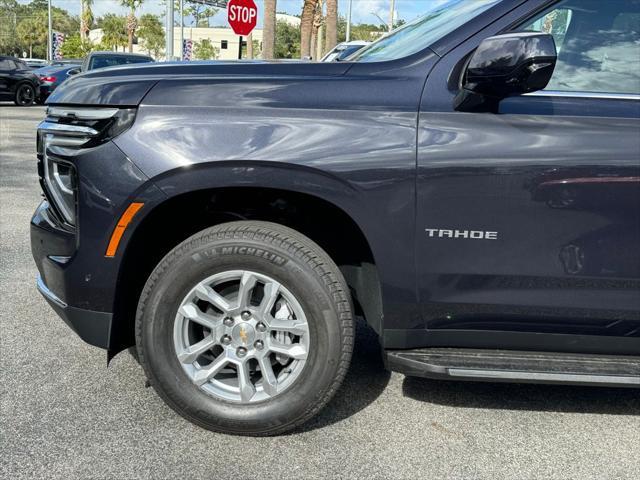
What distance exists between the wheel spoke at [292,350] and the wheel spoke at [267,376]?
58mm

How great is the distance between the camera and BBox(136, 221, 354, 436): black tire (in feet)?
9.14

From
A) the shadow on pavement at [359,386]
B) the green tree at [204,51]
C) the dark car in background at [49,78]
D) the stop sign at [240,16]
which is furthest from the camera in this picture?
the green tree at [204,51]

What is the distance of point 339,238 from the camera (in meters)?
3.12

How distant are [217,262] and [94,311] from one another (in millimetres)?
561

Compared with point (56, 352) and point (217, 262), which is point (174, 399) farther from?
point (56, 352)

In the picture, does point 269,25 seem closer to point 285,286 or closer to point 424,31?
point 424,31

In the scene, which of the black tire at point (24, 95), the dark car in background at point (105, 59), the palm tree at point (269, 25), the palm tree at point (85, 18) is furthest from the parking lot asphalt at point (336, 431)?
the palm tree at point (85, 18)

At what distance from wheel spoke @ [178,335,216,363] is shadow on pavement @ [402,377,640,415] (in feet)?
3.53

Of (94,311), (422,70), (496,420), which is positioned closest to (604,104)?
(422,70)

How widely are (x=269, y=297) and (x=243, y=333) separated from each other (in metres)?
0.20

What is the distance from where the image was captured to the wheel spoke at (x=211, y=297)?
2832 mm

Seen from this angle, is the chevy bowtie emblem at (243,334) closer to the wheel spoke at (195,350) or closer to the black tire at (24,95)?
the wheel spoke at (195,350)

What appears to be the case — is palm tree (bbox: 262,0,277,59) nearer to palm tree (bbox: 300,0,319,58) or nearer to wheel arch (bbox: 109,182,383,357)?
palm tree (bbox: 300,0,319,58)

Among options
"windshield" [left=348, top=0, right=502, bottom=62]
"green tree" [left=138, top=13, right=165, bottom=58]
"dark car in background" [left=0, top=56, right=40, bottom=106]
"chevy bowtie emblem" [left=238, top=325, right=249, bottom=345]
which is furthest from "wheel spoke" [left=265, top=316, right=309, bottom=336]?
"green tree" [left=138, top=13, right=165, bottom=58]
